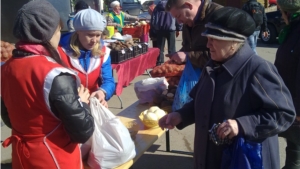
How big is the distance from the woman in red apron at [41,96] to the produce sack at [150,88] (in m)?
1.70

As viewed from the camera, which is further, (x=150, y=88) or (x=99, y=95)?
(x=150, y=88)

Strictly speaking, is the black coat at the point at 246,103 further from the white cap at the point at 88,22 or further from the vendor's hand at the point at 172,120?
the white cap at the point at 88,22

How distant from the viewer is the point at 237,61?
1.89m

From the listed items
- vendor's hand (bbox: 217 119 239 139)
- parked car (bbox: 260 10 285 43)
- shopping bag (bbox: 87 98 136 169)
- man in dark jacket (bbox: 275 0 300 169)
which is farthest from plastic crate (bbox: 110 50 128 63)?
parked car (bbox: 260 10 285 43)

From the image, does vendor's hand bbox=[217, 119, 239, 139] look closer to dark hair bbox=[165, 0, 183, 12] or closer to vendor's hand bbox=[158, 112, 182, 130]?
vendor's hand bbox=[158, 112, 182, 130]

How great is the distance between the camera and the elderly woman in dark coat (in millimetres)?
1806

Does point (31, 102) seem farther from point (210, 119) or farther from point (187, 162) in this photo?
point (187, 162)

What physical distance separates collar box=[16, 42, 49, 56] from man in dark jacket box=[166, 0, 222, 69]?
1.29 m

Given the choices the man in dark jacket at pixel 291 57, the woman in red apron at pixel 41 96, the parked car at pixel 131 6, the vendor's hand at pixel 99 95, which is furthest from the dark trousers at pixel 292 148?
the parked car at pixel 131 6

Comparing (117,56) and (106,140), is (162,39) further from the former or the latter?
(106,140)

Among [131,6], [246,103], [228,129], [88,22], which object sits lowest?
[131,6]

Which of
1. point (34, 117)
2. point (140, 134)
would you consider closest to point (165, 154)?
point (140, 134)

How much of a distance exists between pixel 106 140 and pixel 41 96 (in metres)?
0.63

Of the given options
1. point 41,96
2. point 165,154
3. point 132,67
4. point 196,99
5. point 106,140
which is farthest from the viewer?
point 132,67
